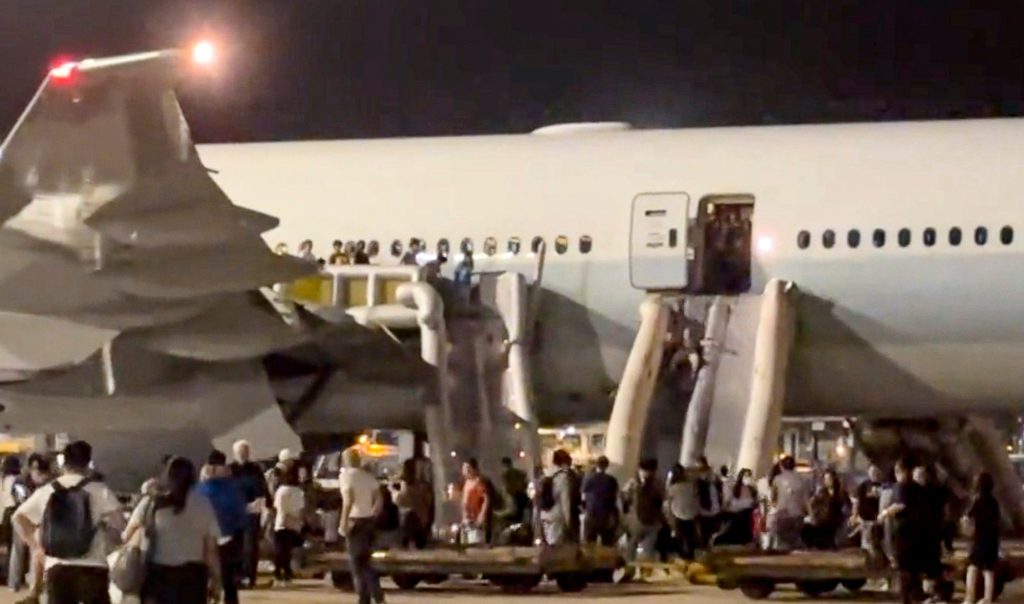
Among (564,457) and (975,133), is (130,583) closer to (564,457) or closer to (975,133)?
(564,457)

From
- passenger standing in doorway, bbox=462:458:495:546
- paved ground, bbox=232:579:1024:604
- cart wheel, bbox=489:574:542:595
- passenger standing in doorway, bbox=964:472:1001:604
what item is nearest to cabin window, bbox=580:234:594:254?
passenger standing in doorway, bbox=462:458:495:546

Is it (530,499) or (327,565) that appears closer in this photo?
(327,565)

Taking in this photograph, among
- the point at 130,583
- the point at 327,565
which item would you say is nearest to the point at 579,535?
the point at 327,565

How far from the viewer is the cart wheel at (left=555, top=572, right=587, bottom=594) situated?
68.8 ft

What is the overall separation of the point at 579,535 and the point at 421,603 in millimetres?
3656

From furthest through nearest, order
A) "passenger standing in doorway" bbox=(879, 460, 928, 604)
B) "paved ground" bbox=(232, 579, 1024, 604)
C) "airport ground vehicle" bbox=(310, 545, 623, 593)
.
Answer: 1. "airport ground vehicle" bbox=(310, 545, 623, 593)
2. "paved ground" bbox=(232, 579, 1024, 604)
3. "passenger standing in doorway" bbox=(879, 460, 928, 604)

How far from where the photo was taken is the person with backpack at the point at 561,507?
22.4m

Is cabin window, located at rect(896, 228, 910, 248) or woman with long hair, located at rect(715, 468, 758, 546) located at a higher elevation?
cabin window, located at rect(896, 228, 910, 248)

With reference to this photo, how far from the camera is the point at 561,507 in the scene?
884 inches

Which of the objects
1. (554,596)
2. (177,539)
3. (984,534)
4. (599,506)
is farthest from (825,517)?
(177,539)

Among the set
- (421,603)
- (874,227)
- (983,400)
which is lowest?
(421,603)

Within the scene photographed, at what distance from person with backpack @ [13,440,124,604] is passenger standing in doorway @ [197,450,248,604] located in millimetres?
4402

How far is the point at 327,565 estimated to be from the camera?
70.0 ft

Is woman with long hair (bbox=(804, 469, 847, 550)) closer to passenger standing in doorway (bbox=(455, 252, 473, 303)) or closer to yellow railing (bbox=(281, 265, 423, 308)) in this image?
passenger standing in doorway (bbox=(455, 252, 473, 303))
